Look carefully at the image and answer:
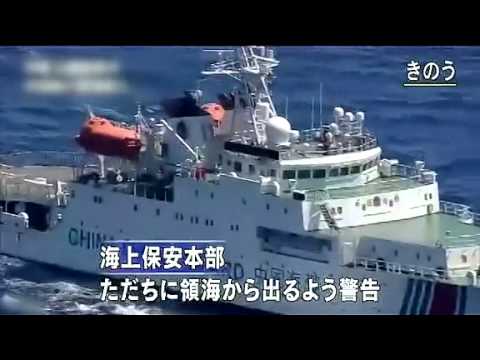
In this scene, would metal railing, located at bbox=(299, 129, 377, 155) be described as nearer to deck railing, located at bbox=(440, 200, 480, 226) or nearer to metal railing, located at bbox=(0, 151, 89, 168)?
deck railing, located at bbox=(440, 200, 480, 226)

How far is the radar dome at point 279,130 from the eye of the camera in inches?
661

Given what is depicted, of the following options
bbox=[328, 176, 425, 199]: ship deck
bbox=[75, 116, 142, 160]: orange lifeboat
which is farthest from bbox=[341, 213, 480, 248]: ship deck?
bbox=[75, 116, 142, 160]: orange lifeboat

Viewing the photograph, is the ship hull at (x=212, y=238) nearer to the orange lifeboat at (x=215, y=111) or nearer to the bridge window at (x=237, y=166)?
the bridge window at (x=237, y=166)

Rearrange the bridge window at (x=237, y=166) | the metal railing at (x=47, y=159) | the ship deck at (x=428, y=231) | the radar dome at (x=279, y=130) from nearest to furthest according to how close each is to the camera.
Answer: the ship deck at (x=428, y=231), the radar dome at (x=279, y=130), the bridge window at (x=237, y=166), the metal railing at (x=47, y=159)

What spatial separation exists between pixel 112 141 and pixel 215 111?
83cm

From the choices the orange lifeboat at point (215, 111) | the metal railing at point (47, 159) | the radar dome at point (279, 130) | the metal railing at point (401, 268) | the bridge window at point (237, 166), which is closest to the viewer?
the metal railing at point (401, 268)

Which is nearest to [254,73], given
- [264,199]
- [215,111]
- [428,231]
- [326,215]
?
[215,111]

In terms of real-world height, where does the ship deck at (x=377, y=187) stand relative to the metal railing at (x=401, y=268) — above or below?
above

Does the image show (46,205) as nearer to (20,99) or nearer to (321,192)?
(20,99)

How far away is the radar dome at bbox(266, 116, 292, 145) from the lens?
1678cm

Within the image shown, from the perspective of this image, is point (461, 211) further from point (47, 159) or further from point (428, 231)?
point (47, 159)

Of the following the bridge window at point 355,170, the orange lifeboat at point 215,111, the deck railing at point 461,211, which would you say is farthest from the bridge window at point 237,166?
the deck railing at point 461,211

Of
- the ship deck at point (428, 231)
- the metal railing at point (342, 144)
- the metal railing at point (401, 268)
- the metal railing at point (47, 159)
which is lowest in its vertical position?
the metal railing at point (401, 268)

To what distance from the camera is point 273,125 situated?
55.1 ft
